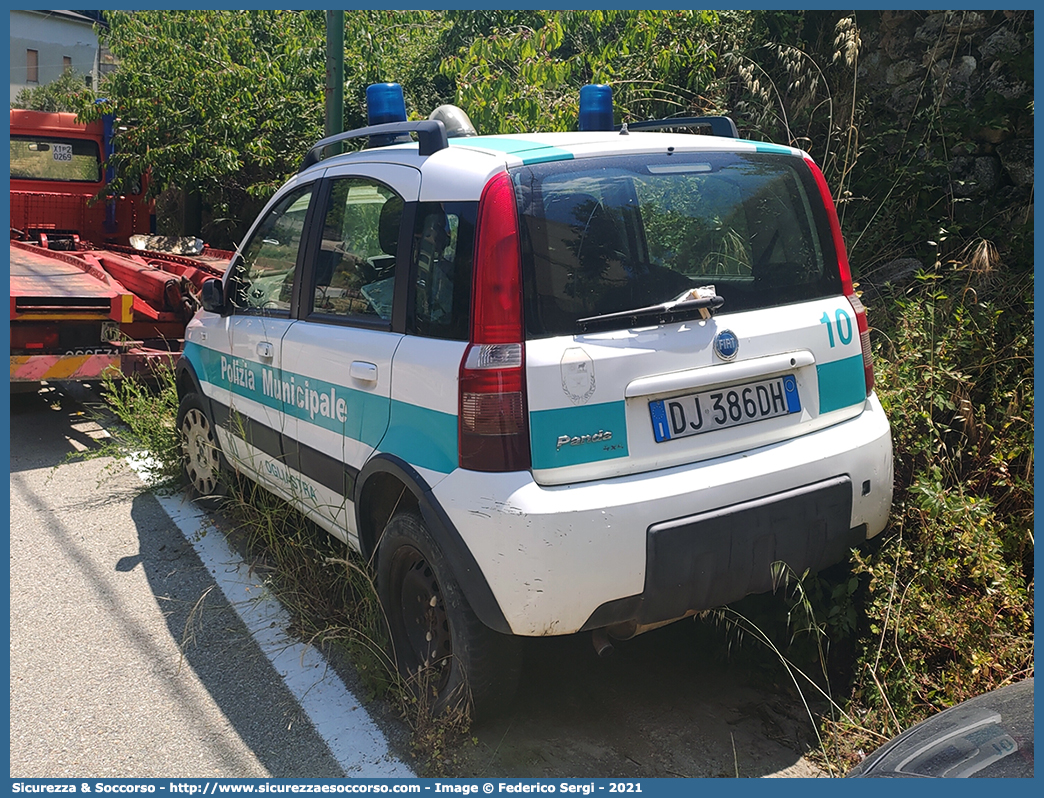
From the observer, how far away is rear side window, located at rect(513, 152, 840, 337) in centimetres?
288

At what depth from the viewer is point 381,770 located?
9.89 feet

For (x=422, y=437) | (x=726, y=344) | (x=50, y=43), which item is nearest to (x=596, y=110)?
(x=726, y=344)

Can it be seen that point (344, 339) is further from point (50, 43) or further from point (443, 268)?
point (50, 43)

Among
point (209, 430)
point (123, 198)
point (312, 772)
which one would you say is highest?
point (123, 198)

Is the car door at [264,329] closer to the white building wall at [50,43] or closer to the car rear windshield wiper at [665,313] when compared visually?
the car rear windshield wiper at [665,313]

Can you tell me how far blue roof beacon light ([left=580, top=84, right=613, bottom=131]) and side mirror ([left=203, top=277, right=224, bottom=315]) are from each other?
2.00 metres

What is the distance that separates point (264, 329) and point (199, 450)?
1462 mm

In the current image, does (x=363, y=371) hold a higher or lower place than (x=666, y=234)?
lower

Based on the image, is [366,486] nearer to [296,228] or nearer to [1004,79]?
[296,228]

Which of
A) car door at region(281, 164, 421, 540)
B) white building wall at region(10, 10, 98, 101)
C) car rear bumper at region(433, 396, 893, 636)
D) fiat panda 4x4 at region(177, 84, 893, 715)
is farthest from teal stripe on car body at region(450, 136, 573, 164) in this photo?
white building wall at region(10, 10, 98, 101)

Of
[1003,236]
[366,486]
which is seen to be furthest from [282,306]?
[1003,236]

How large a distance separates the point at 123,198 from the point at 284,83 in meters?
2.25

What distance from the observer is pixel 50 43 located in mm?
41250

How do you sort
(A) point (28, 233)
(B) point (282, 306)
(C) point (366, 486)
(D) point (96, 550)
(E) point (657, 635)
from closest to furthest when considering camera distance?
(C) point (366, 486) → (E) point (657, 635) → (B) point (282, 306) → (D) point (96, 550) → (A) point (28, 233)
